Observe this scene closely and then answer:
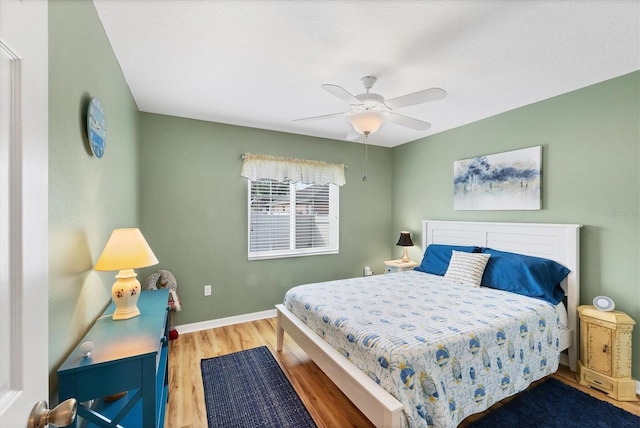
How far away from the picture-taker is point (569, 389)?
2.25 m

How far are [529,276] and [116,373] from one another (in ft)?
10.1

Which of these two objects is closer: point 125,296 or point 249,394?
point 125,296

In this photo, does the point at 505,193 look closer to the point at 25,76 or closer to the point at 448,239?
the point at 448,239

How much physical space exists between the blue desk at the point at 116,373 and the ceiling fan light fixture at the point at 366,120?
1.96 metres

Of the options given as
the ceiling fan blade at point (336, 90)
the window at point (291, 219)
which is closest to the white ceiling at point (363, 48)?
the ceiling fan blade at point (336, 90)

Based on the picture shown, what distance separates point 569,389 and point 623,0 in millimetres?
2665

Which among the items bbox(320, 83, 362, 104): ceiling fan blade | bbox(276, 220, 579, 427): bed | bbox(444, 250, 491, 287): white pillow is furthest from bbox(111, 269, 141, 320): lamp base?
bbox(444, 250, 491, 287): white pillow

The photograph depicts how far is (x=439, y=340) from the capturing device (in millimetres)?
1692

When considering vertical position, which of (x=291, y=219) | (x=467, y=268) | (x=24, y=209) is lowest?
(x=467, y=268)

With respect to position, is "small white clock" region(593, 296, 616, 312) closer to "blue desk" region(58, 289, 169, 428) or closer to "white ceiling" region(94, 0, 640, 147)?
"white ceiling" region(94, 0, 640, 147)

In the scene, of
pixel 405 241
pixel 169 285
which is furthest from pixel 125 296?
pixel 405 241

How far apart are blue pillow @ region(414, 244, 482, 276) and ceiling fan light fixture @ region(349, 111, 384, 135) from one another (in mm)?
1895

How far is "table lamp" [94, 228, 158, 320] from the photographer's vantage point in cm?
164

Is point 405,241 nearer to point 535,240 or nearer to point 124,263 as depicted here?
point 535,240
